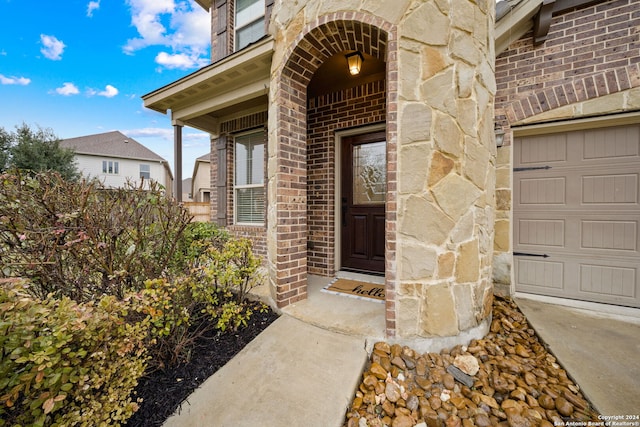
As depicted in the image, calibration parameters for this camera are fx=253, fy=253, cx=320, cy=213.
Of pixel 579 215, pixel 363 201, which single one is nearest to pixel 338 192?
pixel 363 201

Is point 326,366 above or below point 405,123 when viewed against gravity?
below

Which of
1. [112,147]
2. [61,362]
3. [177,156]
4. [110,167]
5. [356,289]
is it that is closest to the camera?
[61,362]

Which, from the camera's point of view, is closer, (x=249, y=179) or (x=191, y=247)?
(x=191, y=247)

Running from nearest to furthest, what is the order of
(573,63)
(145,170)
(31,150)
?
(573,63) → (31,150) → (145,170)

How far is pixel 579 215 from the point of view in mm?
2748

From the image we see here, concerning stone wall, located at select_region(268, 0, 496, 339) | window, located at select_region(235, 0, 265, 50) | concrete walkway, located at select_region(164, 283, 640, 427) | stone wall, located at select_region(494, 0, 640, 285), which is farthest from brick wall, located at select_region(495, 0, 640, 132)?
window, located at select_region(235, 0, 265, 50)

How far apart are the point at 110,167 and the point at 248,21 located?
17908 mm

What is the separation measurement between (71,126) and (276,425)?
24.0m

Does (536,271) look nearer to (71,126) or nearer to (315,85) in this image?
(315,85)

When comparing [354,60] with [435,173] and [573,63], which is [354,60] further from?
[573,63]

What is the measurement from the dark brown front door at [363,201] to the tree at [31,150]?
1320 centimetres

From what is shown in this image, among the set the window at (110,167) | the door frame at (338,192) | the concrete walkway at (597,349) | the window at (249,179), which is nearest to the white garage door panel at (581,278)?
the concrete walkway at (597,349)

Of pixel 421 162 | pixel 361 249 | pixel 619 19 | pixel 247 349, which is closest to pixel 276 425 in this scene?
pixel 247 349

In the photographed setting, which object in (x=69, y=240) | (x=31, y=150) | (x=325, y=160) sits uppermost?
(x=31, y=150)
